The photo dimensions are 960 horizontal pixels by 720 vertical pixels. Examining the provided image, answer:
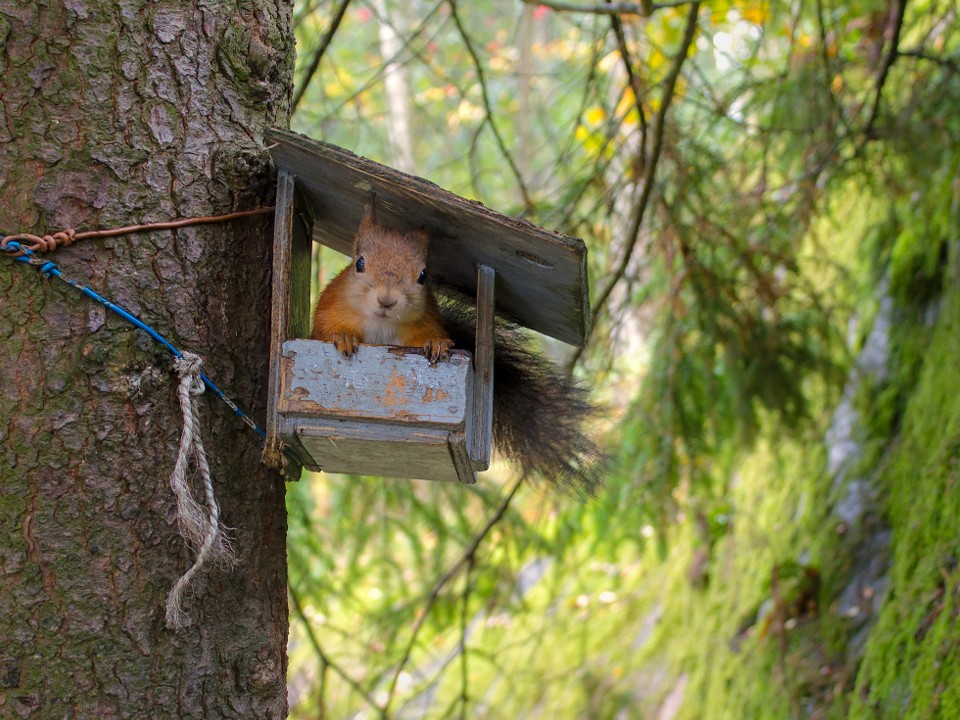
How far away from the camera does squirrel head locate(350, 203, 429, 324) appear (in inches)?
77.7

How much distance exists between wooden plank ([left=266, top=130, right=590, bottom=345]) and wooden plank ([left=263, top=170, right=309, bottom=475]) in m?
0.06

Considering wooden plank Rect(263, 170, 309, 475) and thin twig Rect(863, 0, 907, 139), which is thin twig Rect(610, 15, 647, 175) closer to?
thin twig Rect(863, 0, 907, 139)

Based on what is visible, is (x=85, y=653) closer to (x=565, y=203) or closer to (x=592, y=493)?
(x=592, y=493)

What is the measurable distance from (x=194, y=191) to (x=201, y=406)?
1.28 ft

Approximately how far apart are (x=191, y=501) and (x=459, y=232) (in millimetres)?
713

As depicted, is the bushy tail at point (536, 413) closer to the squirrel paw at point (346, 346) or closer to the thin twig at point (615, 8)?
the squirrel paw at point (346, 346)

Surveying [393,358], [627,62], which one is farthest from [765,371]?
[393,358]

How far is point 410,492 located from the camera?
356 cm

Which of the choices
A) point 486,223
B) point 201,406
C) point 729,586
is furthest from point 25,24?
point 729,586

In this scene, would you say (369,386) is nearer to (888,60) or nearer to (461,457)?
(461,457)

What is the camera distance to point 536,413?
2152 millimetres

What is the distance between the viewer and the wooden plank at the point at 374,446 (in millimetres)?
1734

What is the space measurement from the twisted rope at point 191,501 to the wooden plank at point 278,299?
117 millimetres

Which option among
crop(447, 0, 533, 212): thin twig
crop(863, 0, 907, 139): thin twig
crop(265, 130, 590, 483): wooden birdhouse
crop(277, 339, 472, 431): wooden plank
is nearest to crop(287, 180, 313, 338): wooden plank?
crop(265, 130, 590, 483): wooden birdhouse
